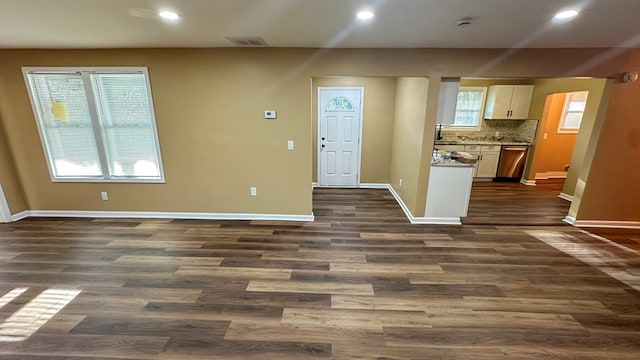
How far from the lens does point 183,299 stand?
7.59 feet

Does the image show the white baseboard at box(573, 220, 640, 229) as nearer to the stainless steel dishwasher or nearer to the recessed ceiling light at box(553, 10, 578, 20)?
the stainless steel dishwasher

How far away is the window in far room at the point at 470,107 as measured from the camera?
6.15 m

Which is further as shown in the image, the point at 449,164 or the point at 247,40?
the point at 449,164

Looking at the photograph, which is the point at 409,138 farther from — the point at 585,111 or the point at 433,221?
the point at 585,111

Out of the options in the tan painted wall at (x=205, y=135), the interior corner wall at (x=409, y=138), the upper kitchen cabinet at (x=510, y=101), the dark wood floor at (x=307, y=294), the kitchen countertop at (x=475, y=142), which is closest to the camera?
the dark wood floor at (x=307, y=294)

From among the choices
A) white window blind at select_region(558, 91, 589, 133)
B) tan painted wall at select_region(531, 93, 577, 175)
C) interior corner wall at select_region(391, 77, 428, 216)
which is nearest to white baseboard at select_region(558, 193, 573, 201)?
tan painted wall at select_region(531, 93, 577, 175)

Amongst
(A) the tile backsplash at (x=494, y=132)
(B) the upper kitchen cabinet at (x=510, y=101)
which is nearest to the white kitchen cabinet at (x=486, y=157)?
(A) the tile backsplash at (x=494, y=132)

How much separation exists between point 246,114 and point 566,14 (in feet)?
11.1

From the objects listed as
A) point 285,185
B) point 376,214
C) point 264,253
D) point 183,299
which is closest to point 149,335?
point 183,299

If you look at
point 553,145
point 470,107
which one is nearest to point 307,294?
point 470,107

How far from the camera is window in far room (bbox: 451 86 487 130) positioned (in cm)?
615

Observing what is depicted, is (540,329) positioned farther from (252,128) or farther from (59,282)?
(59,282)

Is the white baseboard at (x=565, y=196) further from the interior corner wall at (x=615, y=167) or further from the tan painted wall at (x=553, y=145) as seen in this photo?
the interior corner wall at (x=615, y=167)

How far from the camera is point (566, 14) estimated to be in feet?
6.91
